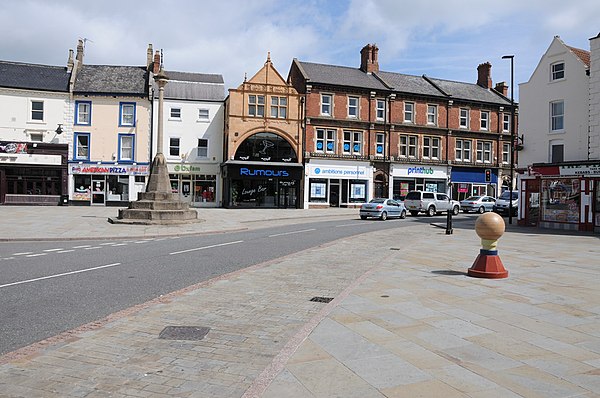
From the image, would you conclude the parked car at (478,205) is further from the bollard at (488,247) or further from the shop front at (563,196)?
the bollard at (488,247)

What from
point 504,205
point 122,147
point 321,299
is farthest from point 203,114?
point 321,299

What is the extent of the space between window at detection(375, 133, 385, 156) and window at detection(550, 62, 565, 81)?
18.9 metres

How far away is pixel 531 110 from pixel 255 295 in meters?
25.7

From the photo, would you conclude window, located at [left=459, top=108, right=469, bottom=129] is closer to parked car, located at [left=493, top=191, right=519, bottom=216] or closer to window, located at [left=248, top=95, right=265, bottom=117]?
parked car, located at [left=493, top=191, right=519, bottom=216]

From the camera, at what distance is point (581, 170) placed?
24281 millimetres

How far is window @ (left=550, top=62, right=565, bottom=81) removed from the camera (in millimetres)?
27202

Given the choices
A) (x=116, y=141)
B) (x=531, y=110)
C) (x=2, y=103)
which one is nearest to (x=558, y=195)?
(x=531, y=110)

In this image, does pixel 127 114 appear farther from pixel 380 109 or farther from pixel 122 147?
pixel 380 109

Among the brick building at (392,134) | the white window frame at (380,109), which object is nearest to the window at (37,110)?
the brick building at (392,134)

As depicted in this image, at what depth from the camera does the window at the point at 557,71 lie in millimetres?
27202

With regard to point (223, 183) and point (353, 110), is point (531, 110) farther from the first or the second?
point (223, 183)

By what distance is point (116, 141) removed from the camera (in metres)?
41.2

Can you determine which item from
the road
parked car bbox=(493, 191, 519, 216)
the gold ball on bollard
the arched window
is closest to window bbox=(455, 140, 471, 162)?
parked car bbox=(493, 191, 519, 216)

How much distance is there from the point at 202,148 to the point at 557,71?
2753 centimetres
